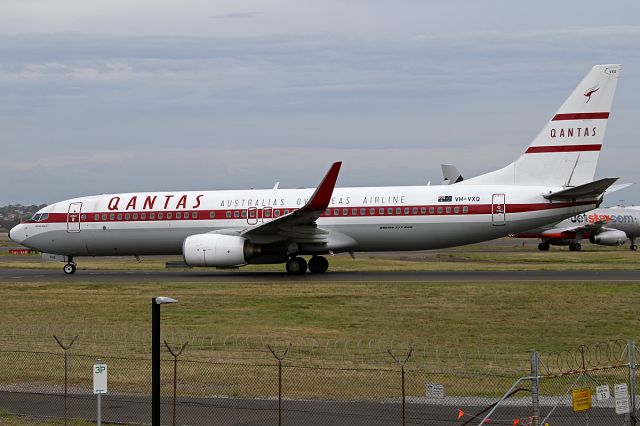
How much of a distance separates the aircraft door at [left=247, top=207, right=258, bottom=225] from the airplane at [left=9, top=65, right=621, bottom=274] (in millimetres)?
43

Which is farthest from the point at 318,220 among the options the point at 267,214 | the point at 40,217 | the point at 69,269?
the point at 40,217

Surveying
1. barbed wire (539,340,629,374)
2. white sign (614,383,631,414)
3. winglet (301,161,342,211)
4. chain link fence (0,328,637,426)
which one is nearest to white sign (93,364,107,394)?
chain link fence (0,328,637,426)

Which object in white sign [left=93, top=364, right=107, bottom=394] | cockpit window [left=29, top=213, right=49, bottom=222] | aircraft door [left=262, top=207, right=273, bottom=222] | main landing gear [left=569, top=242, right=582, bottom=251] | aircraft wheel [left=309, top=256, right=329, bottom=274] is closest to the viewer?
white sign [left=93, top=364, right=107, bottom=394]

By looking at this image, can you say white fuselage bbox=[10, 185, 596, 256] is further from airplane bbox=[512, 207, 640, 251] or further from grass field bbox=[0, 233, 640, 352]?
airplane bbox=[512, 207, 640, 251]

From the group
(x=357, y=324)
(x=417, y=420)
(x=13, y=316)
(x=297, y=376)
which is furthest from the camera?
(x=13, y=316)

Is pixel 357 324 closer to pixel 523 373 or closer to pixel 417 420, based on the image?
pixel 523 373

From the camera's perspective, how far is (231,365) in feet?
69.4

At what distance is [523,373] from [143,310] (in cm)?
1453

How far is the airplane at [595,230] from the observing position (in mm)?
77062

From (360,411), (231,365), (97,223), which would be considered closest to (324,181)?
(97,223)

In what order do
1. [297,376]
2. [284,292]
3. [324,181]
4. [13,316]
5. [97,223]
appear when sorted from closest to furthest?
[297,376], [13,316], [284,292], [324,181], [97,223]

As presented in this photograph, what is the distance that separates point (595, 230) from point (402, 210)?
4299 centimetres

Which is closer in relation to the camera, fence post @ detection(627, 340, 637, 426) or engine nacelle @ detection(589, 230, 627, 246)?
fence post @ detection(627, 340, 637, 426)

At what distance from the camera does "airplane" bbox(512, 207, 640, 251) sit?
7706 cm
